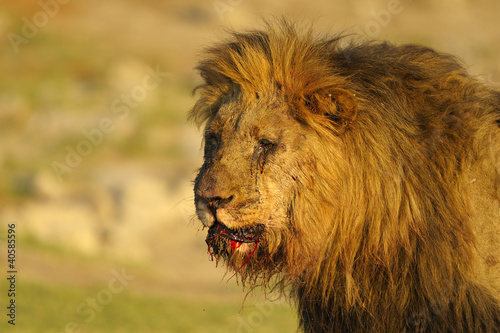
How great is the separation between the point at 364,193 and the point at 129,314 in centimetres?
784

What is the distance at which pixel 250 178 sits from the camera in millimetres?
3873

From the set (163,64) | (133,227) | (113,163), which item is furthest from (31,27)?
(133,227)

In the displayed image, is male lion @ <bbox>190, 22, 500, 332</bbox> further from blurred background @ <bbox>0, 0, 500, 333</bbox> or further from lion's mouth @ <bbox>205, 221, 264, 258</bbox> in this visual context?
blurred background @ <bbox>0, 0, 500, 333</bbox>

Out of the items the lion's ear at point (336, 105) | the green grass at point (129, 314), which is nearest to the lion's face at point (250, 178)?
the lion's ear at point (336, 105)

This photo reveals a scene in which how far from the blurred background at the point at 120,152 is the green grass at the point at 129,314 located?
40 millimetres

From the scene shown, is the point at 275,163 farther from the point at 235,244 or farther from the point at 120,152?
the point at 120,152

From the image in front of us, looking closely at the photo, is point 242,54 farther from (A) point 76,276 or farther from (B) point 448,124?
(A) point 76,276

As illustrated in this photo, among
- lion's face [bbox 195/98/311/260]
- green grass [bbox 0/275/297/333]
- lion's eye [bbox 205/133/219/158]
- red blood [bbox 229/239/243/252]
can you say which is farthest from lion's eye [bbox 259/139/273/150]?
green grass [bbox 0/275/297/333]

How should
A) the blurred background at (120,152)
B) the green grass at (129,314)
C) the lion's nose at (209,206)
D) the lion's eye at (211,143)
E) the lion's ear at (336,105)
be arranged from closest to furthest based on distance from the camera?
the lion's nose at (209,206), the lion's ear at (336,105), the lion's eye at (211,143), the green grass at (129,314), the blurred background at (120,152)

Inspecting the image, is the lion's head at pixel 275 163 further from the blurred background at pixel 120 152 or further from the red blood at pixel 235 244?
the blurred background at pixel 120 152

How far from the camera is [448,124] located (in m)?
4.06

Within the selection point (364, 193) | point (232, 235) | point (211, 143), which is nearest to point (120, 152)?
point (211, 143)

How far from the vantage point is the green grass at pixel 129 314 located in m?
9.47

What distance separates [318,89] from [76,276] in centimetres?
→ 1158
